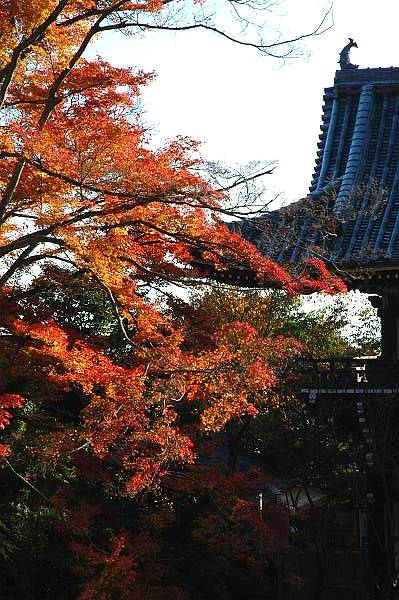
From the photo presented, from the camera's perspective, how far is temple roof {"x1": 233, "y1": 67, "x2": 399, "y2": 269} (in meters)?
13.9

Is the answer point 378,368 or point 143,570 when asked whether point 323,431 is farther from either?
point 143,570

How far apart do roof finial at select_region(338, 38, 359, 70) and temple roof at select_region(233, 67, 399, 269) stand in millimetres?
193

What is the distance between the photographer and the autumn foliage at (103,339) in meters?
11.6

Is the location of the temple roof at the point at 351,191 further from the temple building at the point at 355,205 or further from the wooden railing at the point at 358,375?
the wooden railing at the point at 358,375

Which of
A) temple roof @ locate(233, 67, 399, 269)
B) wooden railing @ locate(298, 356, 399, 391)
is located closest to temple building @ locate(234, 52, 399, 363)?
temple roof @ locate(233, 67, 399, 269)

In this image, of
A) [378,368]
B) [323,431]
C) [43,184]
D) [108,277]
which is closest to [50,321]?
[108,277]

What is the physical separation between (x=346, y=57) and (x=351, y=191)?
427cm

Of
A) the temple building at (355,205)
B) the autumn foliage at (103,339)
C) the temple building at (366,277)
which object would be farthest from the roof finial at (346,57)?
the autumn foliage at (103,339)

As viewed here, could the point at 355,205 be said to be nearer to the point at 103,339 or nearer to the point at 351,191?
the point at 351,191

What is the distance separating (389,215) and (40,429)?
6666 mm

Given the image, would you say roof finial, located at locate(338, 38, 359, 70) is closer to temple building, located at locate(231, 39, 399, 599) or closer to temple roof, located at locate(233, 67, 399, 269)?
temple roof, located at locate(233, 67, 399, 269)

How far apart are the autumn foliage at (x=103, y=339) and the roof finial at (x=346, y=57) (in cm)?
596

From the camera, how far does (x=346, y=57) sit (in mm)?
18281

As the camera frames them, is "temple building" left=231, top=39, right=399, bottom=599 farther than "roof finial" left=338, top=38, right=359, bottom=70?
No
